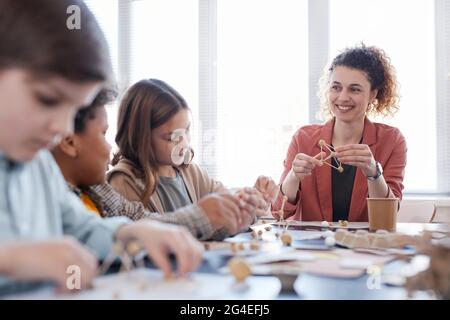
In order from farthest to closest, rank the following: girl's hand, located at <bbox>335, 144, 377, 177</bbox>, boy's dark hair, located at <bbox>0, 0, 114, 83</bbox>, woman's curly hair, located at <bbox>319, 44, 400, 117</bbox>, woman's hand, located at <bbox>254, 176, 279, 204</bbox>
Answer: woman's curly hair, located at <bbox>319, 44, 400, 117</bbox> → girl's hand, located at <bbox>335, 144, 377, 177</bbox> → woman's hand, located at <bbox>254, 176, 279, 204</bbox> → boy's dark hair, located at <bbox>0, 0, 114, 83</bbox>

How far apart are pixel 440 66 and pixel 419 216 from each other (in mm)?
656

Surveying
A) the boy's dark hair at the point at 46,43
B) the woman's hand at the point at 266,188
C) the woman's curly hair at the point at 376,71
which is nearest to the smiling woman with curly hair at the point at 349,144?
the woman's curly hair at the point at 376,71

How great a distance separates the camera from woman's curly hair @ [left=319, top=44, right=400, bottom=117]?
1479 millimetres

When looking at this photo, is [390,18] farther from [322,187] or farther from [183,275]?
[183,275]

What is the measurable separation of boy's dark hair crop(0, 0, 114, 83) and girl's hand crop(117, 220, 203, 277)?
128mm

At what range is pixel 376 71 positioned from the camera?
1.50m

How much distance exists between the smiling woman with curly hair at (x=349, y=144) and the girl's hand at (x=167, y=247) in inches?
32.8

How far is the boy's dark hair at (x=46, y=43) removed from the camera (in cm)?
35

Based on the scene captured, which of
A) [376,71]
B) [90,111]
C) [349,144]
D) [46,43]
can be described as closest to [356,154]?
[349,144]

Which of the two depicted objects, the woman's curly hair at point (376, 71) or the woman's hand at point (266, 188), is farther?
the woman's curly hair at point (376, 71)

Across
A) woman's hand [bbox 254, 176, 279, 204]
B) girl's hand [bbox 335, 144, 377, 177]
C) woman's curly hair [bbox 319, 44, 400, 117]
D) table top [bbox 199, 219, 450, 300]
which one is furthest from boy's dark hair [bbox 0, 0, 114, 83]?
woman's curly hair [bbox 319, 44, 400, 117]

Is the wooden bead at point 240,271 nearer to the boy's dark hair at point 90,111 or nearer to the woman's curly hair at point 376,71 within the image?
the boy's dark hair at point 90,111

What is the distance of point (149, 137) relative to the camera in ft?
2.94

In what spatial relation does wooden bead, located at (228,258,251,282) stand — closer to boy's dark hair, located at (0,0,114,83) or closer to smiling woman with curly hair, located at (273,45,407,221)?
boy's dark hair, located at (0,0,114,83)
